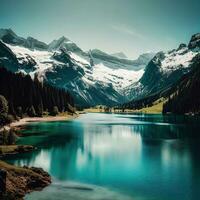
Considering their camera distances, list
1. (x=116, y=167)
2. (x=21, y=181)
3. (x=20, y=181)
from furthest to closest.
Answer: (x=116, y=167)
(x=21, y=181)
(x=20, y=181)

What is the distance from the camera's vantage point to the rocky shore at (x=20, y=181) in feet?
151

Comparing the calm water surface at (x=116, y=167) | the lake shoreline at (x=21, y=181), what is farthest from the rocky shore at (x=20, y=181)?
the calm water surface at (x=116, y=167)

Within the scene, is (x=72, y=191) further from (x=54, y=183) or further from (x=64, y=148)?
(x=64, y=148)

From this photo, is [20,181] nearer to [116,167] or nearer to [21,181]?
[21,181]

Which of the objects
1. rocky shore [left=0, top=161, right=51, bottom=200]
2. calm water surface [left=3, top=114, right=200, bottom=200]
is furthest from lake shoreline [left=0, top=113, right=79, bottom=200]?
calm water surface [left=3, top=114, right=200, bottom=200]

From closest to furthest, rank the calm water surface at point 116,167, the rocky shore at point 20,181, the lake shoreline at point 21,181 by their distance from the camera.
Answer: the rocky shore at point 20,181 < the lake shoreline at point 21,181 < the calm water surface at point 116,167

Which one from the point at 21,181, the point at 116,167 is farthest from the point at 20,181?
the point at 116,167

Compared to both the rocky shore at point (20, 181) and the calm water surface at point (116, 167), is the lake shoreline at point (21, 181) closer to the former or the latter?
the rocky shore at point (20, 181)

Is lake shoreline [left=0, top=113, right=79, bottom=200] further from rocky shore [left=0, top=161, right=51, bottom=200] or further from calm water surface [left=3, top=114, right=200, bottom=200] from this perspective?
calm water surface [left=3, top=114, right=200, bottom=200]

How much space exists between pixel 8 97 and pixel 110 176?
120 meters

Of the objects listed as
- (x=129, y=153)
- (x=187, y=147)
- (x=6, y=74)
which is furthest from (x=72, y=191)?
(x=6, y=74)

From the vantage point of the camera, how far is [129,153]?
302ft

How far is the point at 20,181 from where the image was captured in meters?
51.0

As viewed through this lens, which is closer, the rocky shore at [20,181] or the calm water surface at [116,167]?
the rocky shore at [20,181]
